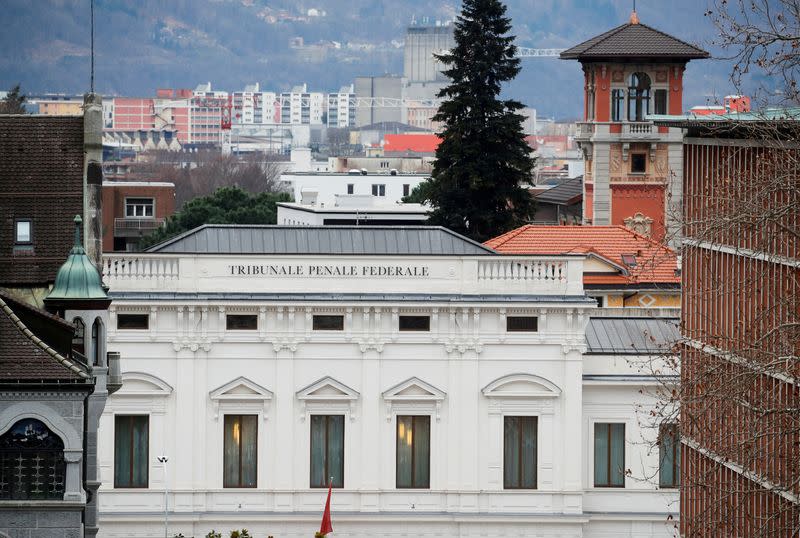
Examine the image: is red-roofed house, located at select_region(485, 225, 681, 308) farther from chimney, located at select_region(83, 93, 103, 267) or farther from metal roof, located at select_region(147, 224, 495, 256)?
chimney, located at select_region(83, 93, 103, 267)

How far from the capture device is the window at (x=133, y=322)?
56.2 m

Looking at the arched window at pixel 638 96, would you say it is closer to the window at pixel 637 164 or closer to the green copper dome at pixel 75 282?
the window at pixel 637 164

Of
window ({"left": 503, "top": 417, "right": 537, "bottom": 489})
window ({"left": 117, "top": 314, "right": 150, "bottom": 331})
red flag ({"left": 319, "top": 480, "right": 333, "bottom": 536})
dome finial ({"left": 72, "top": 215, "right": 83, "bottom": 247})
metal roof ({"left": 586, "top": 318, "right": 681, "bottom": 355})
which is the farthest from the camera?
metal roof ({"left": 586, "top": 318, "right": 681, "bottom": 355})

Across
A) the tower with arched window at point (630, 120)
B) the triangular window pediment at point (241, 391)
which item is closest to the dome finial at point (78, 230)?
the triangular window pediment at point (241, 391)

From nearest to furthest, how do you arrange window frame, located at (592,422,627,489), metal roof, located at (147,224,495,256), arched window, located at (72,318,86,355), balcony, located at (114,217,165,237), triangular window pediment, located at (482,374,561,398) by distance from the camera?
arched window, located at (72,318,86,355)
triangular window pediment, located at (482,374,561,398)
window frame, located at (592,422,627,489)
metal roof, located at (147,224,495,256)
balcony, located at (114,217,165,237)

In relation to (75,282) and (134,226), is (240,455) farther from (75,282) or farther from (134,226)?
(134,226)

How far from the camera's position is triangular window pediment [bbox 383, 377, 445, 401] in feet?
186

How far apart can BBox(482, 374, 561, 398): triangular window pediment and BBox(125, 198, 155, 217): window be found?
8157cm

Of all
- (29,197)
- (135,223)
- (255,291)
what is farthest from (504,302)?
(135,223)

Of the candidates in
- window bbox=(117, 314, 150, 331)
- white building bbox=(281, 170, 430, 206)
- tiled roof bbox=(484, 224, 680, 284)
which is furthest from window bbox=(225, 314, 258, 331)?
white building bbox=(281, 170, 430, 206)

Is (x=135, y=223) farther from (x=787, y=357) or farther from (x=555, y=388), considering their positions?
(x=787, y=357)

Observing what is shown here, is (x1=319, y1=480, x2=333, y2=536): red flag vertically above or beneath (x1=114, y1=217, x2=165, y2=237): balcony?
beneath

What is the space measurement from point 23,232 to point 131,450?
615 inches

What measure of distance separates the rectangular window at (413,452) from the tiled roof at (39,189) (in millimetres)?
16568
